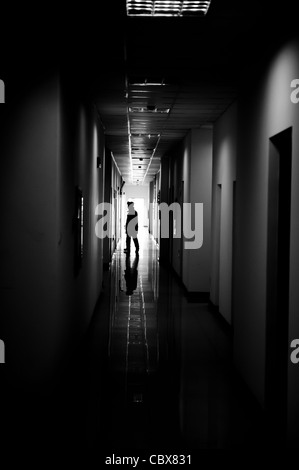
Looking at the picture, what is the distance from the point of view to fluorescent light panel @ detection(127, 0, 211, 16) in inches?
151

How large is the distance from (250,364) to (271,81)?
240 centimetres

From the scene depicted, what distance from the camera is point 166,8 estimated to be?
155 inches

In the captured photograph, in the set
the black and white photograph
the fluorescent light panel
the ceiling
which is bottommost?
the black and white photograph

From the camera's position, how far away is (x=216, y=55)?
16.6ft

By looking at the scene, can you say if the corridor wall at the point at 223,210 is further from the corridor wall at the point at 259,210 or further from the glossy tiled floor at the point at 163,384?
the corridor wall at the point at 259,210

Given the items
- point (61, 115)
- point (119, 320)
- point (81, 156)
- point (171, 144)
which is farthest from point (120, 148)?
point (61, 115)

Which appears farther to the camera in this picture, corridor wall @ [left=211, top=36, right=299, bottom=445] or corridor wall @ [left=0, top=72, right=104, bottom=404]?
corridor wall @ [left=0, top=72, right=104, bottom=404]

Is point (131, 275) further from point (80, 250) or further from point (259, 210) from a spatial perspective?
point (259, 210)

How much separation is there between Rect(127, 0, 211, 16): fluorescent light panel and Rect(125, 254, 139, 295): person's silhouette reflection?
22.5 ft

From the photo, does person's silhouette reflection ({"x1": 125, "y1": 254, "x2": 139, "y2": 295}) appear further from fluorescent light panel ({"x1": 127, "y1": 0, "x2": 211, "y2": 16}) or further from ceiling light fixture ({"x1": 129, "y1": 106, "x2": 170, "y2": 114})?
fluorescent light panel ({"x1": 127, "y1": 0, "x2": 211, "y2": 16})

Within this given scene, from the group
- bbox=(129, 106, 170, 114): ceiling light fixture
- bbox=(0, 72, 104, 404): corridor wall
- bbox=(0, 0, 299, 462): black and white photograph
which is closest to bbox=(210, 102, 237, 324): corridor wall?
bbox=(129, 106, 170, 114): ceiling light fixture

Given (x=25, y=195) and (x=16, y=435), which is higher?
(x=25, y=195)

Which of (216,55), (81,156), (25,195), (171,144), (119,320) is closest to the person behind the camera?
(25,195)
